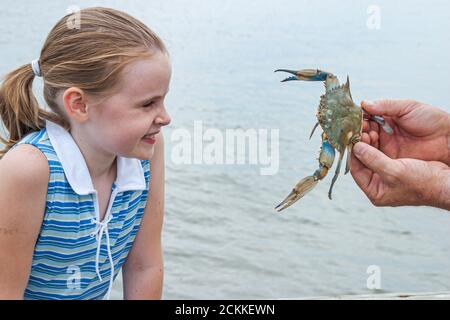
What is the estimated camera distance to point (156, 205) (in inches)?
76.5

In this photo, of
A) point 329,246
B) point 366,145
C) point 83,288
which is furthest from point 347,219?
point 83,288

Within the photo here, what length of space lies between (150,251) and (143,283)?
87 mm

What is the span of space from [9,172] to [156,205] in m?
0.43

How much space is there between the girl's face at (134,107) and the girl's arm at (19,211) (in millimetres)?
165

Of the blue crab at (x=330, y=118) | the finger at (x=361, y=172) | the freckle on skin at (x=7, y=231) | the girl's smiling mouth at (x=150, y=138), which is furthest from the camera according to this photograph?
the finger at (x=361, y=172)

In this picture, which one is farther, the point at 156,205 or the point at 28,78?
the point at 156,205

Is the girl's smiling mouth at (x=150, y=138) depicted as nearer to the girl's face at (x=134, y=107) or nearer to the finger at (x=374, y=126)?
the girl's face at (x=134, y=107)

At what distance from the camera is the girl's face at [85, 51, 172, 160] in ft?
5.56

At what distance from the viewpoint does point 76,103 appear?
5.65ft

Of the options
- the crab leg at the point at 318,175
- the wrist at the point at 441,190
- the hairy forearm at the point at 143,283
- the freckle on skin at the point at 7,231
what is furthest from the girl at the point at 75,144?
the wrist at the point at 441,190

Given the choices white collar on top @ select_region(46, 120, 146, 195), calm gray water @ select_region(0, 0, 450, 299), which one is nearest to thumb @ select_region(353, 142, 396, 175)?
white collar on top @ select_region(46, 120, 146, 195)

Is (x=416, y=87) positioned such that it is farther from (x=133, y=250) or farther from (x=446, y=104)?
(x=133, y=250)

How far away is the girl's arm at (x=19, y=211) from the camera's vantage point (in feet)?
5.36

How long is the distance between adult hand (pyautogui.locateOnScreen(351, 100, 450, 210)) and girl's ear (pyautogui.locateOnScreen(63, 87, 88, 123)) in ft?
2.30
